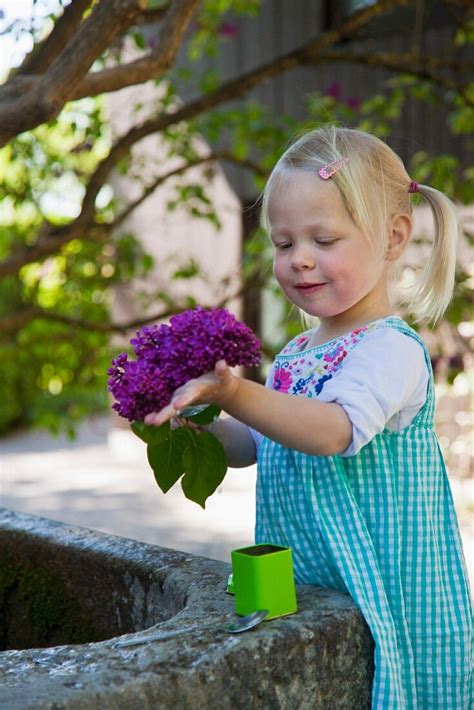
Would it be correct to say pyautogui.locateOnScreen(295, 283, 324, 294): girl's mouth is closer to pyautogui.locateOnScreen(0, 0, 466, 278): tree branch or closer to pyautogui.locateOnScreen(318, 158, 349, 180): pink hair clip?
pyautogui.locateOnScreen(318, 158, 349, 180): pink hair clip

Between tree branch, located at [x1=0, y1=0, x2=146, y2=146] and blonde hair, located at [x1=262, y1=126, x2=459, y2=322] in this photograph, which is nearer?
blonde hair, located at [x1=262, y1=126, x2=459, y2=322]

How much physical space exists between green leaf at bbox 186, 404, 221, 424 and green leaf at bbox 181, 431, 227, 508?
0.05m

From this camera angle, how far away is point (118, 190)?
10.1 metres

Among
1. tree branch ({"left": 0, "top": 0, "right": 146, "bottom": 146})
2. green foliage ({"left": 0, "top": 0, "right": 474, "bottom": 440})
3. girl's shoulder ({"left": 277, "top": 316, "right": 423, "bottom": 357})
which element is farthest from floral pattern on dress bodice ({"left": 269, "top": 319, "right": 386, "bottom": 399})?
green foliage ({"left": 0, "top": 0, "right": 474, "bottom": 440})

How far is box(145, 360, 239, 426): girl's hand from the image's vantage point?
4.57 ft

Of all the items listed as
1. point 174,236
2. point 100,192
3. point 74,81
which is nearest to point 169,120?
point 100,192

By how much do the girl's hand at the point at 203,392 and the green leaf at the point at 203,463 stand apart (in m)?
0.25

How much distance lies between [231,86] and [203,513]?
298cm

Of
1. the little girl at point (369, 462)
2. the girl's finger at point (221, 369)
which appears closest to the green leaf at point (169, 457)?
the little girl at point (369, 462)

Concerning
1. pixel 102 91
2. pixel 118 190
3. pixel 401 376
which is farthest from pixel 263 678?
pixel 118 190

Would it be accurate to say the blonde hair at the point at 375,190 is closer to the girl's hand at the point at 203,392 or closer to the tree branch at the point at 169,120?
the girl's hand at the point at 203,392

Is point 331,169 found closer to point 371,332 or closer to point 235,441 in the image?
point 371,332

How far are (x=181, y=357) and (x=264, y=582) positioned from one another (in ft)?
1.29

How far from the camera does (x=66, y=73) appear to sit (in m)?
2.04
